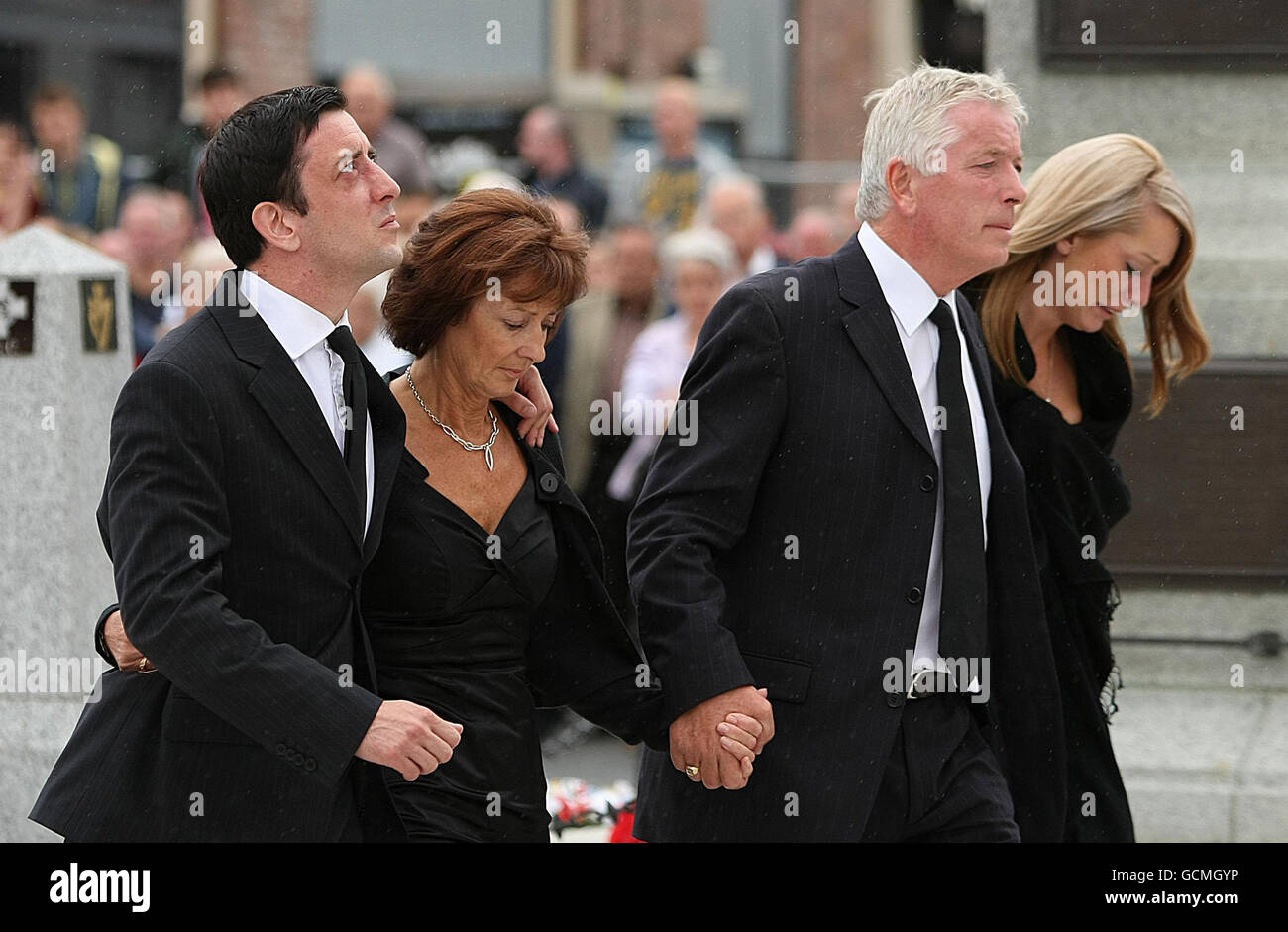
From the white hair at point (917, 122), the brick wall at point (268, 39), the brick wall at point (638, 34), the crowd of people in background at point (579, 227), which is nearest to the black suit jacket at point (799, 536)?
the white hair at point (917, 122)

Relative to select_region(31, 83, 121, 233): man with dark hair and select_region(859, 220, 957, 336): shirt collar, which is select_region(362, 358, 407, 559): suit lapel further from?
select_region(31, 83, 121, 233): man with dark hair

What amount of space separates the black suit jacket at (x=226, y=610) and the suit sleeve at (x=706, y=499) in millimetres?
567

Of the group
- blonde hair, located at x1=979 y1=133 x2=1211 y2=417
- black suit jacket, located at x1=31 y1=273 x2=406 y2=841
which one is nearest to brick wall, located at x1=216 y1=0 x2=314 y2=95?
blonde hair, located at x1=979 y1=133 x2=1211 y2=417

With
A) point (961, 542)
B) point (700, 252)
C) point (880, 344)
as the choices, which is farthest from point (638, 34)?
point (961, 542)

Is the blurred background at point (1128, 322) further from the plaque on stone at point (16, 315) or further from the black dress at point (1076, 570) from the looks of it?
the black dress at point (1076, 570)

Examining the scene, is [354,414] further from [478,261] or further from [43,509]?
[43,509]

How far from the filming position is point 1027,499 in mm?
4395

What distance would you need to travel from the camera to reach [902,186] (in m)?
3.96

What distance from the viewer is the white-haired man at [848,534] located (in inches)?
148

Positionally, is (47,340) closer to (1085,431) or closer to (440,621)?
(440,621)

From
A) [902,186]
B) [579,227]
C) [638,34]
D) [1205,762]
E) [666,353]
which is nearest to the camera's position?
[902,186]

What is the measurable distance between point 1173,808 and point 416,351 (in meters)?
3.04

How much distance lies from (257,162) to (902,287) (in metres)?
1.28

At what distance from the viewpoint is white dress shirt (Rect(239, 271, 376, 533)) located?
340 cm
